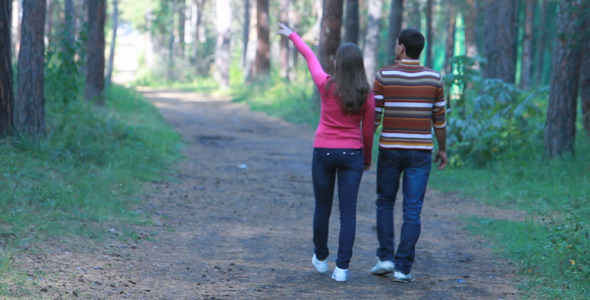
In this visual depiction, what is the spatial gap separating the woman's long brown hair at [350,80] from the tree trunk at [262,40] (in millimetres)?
25671

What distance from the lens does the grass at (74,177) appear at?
235 inches

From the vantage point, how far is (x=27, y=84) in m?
9.24

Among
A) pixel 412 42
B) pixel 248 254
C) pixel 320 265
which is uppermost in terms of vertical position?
pixel 412 42

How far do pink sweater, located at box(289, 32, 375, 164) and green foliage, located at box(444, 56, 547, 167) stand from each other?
240 inches

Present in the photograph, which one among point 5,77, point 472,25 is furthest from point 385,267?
point 472,25

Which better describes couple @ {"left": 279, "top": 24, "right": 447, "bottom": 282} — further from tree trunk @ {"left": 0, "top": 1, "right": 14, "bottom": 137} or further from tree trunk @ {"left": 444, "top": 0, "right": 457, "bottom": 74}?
tree trunk @ {"left": 444, "top": 0, "right": 457, "bottom": 74}

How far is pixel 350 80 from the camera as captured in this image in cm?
491

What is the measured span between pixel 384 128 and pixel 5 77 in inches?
234

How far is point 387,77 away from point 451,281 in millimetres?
1786

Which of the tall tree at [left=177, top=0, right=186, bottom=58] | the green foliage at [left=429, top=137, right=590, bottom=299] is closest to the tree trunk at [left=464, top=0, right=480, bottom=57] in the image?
the green foliage at [left=429, top=137, right=590, bottom=299]

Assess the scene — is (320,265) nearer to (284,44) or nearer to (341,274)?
(341,274)

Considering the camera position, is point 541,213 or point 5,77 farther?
point 5,77

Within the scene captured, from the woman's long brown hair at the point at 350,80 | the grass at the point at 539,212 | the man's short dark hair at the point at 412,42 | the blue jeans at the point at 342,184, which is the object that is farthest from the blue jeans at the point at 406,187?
the grass at the point at 539,212

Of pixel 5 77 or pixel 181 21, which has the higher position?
pixel 181 21
